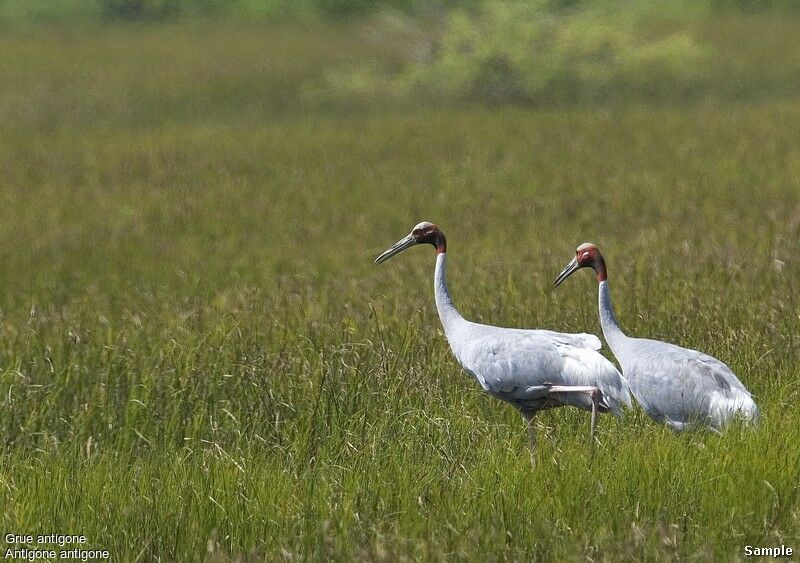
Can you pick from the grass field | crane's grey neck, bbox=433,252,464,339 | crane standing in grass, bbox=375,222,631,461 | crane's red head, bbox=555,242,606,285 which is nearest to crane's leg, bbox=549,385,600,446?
crane standing in grass, bbox=375,222,631,461

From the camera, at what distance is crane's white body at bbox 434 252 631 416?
6.34 metres

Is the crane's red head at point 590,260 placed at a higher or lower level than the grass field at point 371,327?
higher

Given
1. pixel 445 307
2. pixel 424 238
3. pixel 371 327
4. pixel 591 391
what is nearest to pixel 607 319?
pixel 591 391

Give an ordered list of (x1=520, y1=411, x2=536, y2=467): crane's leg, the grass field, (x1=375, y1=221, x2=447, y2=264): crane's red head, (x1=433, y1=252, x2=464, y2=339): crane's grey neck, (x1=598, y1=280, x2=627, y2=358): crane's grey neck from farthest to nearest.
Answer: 1. (x1=375, y1=221, x2=447, y2=264): crane's red head
2. (x1=433, y1=252, x2=464, y2=339): crane's grey neck
3. (x1=598, y1=280, x2=627, y2=358): crane's grey neck
4. (x1=520, y1=411, x2=536, y2=467): crane's leg
5. the grass field

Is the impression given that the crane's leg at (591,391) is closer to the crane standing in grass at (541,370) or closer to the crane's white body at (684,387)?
the crane standing in grass at (541,370)

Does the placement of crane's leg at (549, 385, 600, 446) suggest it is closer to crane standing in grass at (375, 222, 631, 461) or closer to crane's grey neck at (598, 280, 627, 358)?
crane standing in grass at (375, 222, 631, 461)

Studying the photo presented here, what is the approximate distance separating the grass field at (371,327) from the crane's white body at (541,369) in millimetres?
182

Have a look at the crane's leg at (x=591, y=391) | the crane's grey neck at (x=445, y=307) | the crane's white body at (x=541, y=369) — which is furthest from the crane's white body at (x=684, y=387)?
the crane's grey neck at (x=445, y=307)

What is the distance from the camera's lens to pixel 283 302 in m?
9.41

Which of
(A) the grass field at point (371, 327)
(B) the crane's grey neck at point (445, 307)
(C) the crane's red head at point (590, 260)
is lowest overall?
(A) the grass field at point (371, 327)

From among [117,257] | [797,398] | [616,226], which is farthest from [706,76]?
[797,398]

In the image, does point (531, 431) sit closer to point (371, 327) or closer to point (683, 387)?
point (683, 387)

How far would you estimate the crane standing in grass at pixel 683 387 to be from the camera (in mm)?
6039

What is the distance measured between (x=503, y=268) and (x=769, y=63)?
22.1 m
